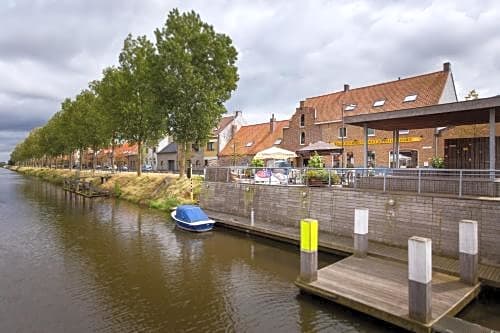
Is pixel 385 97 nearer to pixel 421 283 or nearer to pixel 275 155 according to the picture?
pixel 275 155

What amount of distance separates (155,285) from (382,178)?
9623 millimetres

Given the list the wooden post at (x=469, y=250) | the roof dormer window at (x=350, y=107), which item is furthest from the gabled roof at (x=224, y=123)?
the wooden post at (x=469, y=250)

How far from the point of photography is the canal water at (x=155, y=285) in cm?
870

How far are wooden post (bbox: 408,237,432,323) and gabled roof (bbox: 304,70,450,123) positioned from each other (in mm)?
27022

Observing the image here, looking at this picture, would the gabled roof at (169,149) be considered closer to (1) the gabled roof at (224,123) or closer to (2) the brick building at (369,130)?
(1) the gabled roof at (224,123)

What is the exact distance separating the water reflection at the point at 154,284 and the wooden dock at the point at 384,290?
388 millimetres

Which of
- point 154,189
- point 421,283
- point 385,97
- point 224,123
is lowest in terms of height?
point 421,283

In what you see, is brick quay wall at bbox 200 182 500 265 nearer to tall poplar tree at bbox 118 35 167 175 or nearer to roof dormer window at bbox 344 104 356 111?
tall poplar tree at bbox 118 35 167 175

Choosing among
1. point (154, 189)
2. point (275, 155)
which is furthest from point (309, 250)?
point (154, 189)

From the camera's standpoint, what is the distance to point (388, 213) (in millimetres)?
13578

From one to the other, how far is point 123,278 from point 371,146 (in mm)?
27608

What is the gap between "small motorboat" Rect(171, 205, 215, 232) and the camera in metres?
19.0

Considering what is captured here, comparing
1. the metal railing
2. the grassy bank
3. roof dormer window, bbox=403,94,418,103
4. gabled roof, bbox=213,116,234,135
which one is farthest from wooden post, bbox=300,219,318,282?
gabled roof, bbox=213,116,234,135

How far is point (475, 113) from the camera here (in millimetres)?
13688
